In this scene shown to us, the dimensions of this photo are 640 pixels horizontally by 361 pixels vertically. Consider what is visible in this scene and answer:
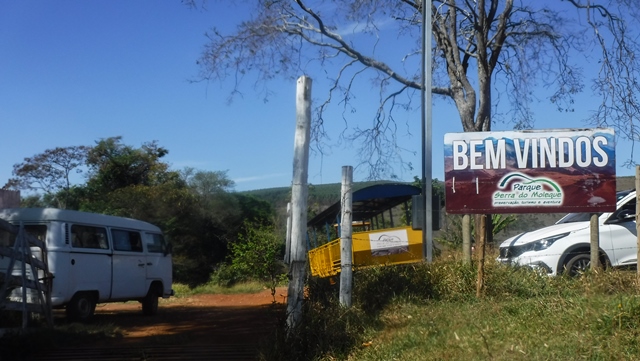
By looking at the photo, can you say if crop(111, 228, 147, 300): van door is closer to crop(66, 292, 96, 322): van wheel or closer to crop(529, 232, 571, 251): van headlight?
crop(66, 292, 96, 322): van wheel

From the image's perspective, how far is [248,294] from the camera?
2356 cm

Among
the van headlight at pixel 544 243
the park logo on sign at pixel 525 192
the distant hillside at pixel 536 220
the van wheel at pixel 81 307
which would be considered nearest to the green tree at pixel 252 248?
the distant hillside at pixel 536 220

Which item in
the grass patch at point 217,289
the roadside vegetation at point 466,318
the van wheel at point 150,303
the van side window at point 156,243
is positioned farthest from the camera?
the grass patch at point 217,289

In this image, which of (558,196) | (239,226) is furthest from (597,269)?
(239,226)

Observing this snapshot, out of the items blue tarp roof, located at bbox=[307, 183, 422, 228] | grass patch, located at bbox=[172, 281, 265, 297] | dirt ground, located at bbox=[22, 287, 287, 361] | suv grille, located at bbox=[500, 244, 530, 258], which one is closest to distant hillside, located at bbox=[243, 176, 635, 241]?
blue tarp roof, located at bbox=[307, 183, 422, 228]

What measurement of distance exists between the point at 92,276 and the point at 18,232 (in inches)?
137

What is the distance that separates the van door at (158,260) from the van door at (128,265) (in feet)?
1.00

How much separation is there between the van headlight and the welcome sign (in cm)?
149

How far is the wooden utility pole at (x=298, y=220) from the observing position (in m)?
8.63

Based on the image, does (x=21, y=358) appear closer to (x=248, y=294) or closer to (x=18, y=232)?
(x=18, y=232)

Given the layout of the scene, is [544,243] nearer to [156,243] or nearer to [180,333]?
[180,333]

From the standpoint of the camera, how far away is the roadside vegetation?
22.4 feet

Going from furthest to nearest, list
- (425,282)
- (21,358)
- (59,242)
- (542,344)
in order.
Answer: (59,242), (425,282), (21,358), (542,344)

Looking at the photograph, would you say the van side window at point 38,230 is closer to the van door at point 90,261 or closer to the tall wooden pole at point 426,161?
the van door at point 90,261
